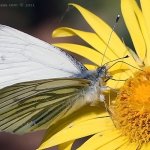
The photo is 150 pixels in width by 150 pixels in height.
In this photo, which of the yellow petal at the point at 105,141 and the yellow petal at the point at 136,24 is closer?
the yellow petal at the point at 105,141

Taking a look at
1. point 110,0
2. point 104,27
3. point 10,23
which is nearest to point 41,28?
point 10,23

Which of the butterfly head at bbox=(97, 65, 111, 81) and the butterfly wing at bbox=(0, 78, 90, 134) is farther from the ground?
the butterfly head at bbox=(97, 65, 111, 81)

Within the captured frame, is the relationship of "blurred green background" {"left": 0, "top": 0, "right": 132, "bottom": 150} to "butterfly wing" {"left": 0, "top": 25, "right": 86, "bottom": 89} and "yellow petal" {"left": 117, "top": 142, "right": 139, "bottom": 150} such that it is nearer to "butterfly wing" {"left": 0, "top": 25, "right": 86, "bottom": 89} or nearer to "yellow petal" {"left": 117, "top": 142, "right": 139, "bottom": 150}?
"butterfly wing" {"left": 0, "top": 25, "right": 86, "bottom": 89}

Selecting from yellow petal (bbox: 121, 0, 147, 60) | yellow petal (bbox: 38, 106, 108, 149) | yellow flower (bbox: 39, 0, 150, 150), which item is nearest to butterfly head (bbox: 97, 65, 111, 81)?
yellow flower (bbox: 39, 0, 150, 150)

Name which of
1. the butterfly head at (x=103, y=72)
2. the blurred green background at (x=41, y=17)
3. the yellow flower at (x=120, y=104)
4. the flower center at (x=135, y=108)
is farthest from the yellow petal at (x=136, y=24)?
the blurred green background at (x=41, y=17)

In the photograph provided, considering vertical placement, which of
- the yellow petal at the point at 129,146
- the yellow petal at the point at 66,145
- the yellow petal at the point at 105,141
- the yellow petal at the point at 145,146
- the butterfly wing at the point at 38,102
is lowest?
the yellow petal at the point at 145,146

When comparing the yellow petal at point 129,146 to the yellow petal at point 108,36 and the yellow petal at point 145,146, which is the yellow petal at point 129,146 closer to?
the yellow petal at point 145,146

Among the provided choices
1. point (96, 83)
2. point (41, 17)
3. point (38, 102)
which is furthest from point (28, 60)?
point (41, 17)
